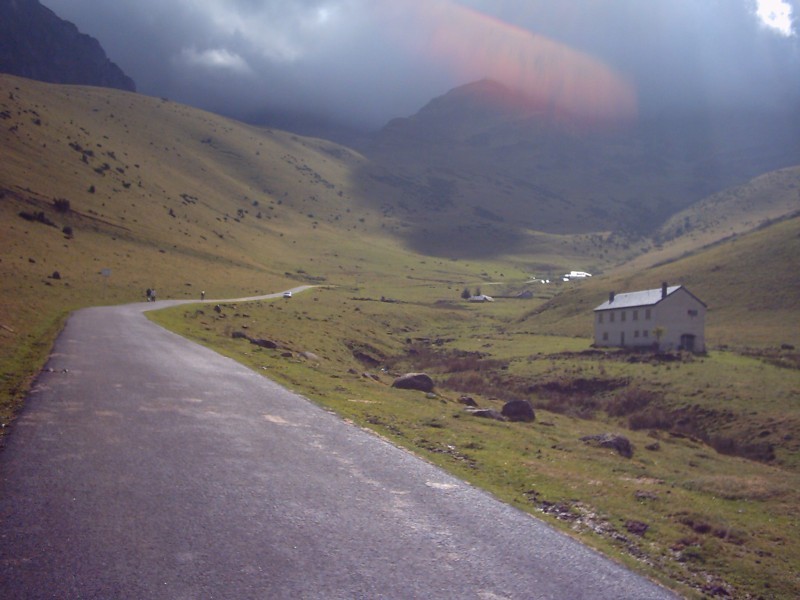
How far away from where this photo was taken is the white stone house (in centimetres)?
7494

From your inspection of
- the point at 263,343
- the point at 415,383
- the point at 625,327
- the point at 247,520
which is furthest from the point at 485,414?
the point at 625,327

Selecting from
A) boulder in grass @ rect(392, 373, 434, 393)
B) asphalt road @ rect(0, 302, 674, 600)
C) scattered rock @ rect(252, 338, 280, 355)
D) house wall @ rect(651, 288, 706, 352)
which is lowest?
asphalt road @ rect(0, 302, 674, 600)

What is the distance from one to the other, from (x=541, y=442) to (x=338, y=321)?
178ft

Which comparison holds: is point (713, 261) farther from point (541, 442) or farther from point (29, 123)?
point (29, 123)

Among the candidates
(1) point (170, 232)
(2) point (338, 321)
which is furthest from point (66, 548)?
(1) point (170, 232)

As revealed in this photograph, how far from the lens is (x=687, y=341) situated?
75.1 meters

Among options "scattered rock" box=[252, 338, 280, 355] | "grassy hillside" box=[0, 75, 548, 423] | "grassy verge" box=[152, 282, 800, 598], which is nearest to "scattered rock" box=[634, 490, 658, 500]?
"grassy verge" box=[152, 282, 800, 598]

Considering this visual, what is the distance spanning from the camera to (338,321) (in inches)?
2908

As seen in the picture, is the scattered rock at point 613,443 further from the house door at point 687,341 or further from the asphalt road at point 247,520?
the house door at point 687,341

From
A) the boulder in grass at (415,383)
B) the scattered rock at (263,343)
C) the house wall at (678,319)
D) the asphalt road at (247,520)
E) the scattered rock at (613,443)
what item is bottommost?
the scattered rock at (613,443)

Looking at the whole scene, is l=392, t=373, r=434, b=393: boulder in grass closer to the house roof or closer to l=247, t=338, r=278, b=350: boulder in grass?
l=247, t=338, r=278, b=350: boulder in grass

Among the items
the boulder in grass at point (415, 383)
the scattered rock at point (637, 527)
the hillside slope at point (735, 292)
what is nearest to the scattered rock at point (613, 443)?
the boulder in grass at point (415, 383)

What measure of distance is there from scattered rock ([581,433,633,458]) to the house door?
186 feet

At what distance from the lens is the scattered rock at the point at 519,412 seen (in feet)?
91.9
